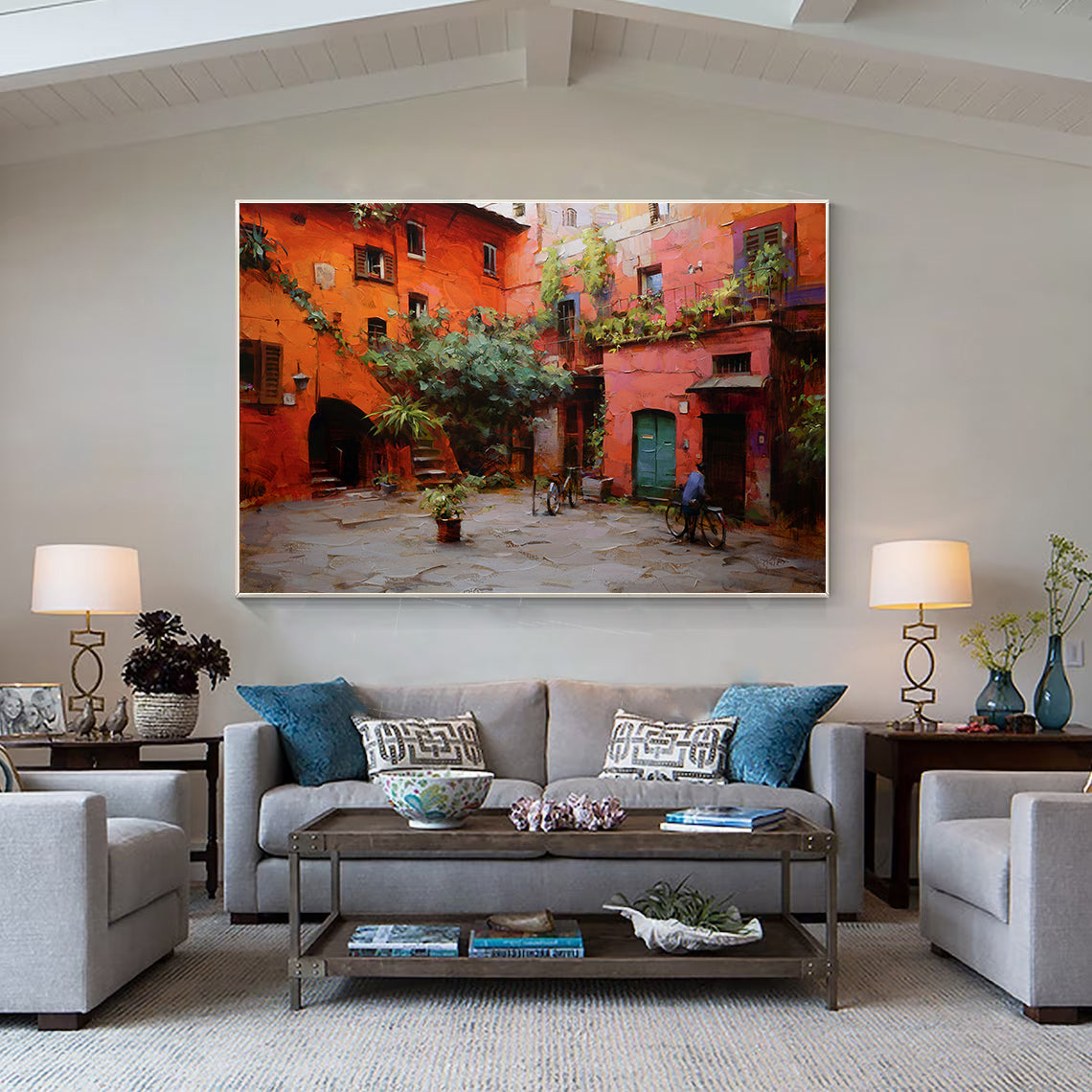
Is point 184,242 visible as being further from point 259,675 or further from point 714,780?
point 714,780

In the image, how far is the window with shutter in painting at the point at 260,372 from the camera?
5.47 metres

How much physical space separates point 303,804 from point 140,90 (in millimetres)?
2925

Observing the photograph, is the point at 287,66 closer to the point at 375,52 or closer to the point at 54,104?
the point at 375,52

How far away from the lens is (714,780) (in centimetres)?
466

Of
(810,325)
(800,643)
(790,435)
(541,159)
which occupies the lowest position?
(800,643)

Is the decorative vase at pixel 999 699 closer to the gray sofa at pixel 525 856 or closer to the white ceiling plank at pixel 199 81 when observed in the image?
the gray sofa at pixel 525 856

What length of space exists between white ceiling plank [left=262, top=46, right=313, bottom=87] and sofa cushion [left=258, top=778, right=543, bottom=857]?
9.11 feet

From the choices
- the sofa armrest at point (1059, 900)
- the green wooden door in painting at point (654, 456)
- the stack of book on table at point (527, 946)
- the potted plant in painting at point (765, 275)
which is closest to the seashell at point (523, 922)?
the stack of book on table at point (527, 946)

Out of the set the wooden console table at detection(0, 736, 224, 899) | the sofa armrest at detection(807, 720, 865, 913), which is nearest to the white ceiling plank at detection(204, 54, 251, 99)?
the wooden console table at detection(0, 736, 224, 899)

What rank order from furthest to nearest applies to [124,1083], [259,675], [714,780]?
[259,675] → [714,780] → [124,1083]

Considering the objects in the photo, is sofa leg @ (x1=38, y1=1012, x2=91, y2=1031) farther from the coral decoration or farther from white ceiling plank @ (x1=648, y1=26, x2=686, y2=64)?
white ceiling plank @ (x1=648, y1=26, x2=686, y2=64)

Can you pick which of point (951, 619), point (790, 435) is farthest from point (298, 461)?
point (951, 619)

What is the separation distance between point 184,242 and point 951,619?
3.59 m

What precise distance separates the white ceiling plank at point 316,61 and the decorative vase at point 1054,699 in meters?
3.75
